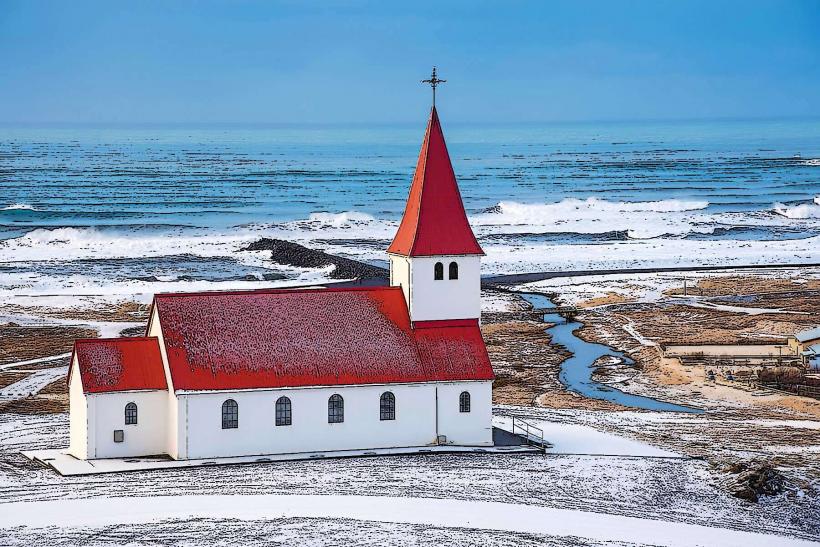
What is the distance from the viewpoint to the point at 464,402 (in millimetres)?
45750

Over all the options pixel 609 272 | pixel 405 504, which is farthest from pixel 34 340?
pixel 609 272

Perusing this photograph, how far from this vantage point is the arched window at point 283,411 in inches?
→ 1738

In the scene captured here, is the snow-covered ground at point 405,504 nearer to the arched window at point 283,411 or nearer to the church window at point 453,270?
the arched window at point 283,411

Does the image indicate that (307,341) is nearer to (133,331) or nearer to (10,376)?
(10,376)

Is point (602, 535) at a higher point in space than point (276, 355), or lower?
lower

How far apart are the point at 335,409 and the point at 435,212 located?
6.78 meters

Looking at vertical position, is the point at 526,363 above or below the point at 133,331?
below

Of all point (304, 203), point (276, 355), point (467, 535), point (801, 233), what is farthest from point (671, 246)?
point (467, 535)

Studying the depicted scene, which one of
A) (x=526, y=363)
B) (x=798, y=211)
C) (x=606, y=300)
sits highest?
(x=798, y=211)

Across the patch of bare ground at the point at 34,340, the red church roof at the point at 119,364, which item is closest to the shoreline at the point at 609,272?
the patch of bare ground at the point at 34,340

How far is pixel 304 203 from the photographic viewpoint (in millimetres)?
144875

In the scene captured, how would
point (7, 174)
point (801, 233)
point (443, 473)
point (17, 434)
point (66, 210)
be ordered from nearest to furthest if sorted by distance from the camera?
point (443, 473) → point (17, 434) → point (801, 233) → point (66, 210) → point (7, 174)

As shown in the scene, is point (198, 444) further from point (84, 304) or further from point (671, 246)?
point (671, 246)

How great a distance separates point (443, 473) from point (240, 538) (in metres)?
7.87
